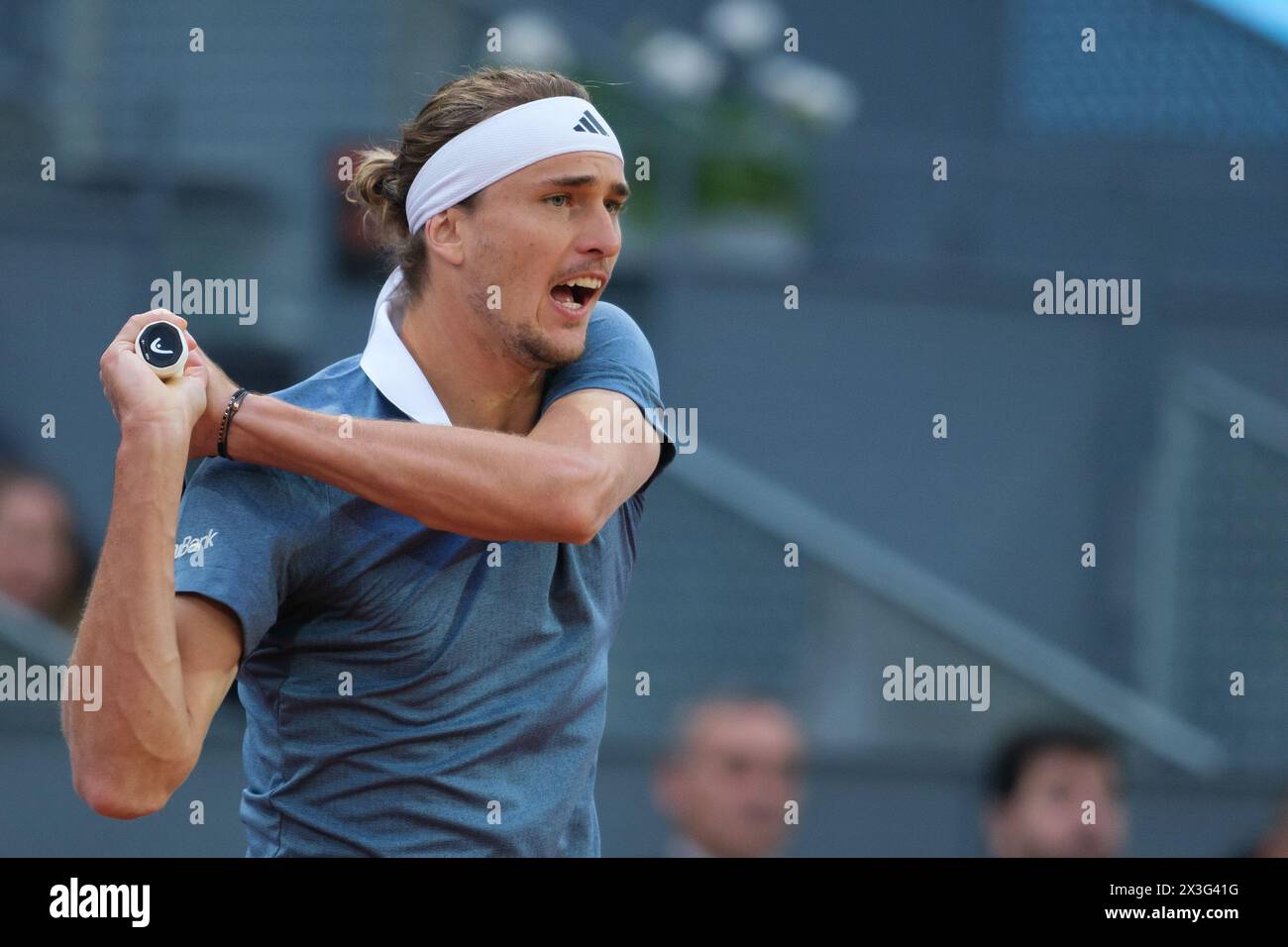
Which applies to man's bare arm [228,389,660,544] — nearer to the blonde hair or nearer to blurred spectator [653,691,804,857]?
the blonde hair

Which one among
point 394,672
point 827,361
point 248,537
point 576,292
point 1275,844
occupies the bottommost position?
point 1275,844

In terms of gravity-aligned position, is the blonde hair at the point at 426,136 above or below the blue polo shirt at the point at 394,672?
above

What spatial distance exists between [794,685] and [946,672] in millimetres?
717

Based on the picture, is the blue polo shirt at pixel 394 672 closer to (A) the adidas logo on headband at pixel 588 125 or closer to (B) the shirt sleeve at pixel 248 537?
(B) the shirt sleeve at pixel 248 537

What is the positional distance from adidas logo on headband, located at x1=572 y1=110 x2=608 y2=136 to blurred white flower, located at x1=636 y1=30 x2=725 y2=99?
646 cm

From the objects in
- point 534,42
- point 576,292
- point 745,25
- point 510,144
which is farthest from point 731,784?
point 745,25

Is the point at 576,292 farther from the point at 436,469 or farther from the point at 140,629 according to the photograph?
the point at 140,629

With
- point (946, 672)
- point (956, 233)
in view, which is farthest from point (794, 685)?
point (956, 233)

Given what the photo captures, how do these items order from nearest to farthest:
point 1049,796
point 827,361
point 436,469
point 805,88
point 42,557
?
point 436,469 < point 1049,796 < point 42,557 < point 827,361 < point 805,88

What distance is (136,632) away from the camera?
2.78 meters

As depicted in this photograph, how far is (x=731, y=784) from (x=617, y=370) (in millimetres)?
2745

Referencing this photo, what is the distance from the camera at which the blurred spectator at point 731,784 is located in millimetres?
5598

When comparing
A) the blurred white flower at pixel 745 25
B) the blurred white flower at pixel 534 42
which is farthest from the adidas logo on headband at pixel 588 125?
the blurred white flower at pixel 745 25

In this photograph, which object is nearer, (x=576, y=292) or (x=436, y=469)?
(x=436, y=469)
